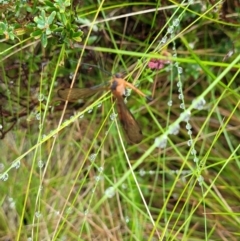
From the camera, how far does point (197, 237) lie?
4.02 feet

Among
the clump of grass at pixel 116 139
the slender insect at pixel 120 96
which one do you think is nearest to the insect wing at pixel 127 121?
the slender insect at pixel 120 96

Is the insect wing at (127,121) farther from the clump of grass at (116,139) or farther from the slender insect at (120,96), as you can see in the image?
the clump of grass at (116,139)

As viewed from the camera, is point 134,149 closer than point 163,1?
No

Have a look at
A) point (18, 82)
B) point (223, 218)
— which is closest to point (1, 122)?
point (18, 82)

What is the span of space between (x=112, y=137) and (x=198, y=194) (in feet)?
0.90

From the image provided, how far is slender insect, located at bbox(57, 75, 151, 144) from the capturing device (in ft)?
2.60

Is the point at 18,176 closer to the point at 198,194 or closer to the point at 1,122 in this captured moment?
the point at 1,122

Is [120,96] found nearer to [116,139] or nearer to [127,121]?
[127,121]

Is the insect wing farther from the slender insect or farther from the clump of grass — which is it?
the clump of grass

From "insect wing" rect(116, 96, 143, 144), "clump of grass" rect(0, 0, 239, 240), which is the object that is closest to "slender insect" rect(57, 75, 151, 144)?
"insect wing" rect(116, 96, 143, 144)

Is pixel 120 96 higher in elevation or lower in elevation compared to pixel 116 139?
higher

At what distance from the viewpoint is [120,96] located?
0.81m

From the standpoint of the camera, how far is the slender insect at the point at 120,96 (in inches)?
31.2

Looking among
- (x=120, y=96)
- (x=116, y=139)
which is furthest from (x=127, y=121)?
(x=116, y=139)
